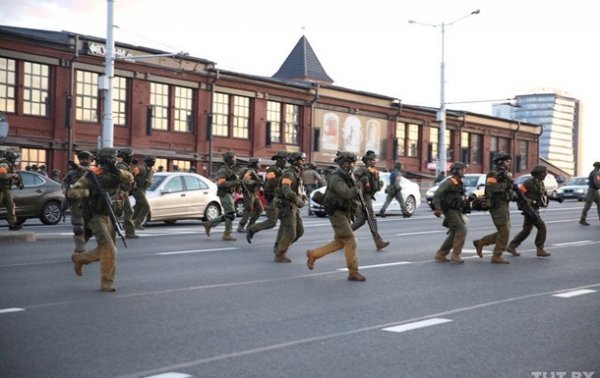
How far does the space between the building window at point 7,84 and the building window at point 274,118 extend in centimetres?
1533

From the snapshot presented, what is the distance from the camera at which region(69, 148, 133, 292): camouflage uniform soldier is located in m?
9.67

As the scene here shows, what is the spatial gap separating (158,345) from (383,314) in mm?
2504

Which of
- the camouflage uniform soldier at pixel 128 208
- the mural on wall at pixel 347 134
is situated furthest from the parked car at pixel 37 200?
the mural on wall at pixel 347 134

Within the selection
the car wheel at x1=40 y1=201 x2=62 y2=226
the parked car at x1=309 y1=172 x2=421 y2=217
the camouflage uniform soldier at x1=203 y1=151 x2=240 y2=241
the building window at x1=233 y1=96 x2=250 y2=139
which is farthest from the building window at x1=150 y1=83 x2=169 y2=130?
the camouflage uniform soldier at x1=203 y1=151 x2=240 y2=241

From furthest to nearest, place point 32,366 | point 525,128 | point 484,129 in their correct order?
point 525,128 < point 484,129 < point 32,366

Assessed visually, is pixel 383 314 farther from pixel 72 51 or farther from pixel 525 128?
pixel 525 128

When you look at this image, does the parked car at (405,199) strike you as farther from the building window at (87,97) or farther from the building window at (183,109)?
the building window at (183,109)

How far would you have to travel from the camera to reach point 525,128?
224 feet

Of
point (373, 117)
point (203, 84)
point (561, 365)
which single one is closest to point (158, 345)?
point (561, 365)

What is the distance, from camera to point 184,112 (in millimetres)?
41188

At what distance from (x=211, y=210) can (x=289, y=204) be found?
9.17 m

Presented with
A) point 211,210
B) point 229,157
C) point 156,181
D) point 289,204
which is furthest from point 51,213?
point 289,204

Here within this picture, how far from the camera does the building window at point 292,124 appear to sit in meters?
46.9

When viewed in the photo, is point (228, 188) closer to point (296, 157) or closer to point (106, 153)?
point (296, 157)
